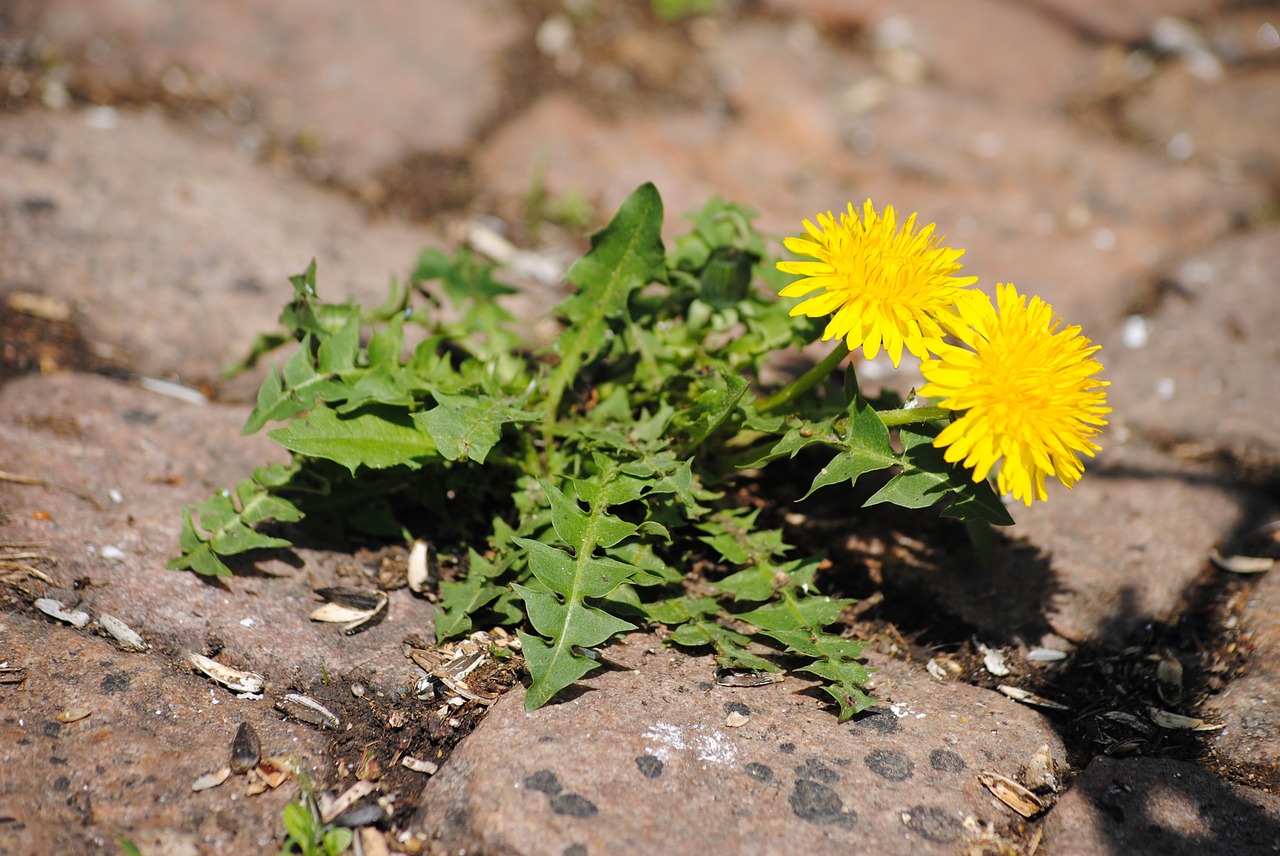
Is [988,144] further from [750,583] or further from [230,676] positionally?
[230,676]

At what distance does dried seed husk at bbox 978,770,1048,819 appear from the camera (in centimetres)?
184

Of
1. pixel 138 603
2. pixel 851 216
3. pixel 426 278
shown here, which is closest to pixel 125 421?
pixel 138 603

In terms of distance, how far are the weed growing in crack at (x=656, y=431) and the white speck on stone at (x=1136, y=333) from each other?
112cm

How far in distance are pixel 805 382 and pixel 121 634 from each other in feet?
5.16

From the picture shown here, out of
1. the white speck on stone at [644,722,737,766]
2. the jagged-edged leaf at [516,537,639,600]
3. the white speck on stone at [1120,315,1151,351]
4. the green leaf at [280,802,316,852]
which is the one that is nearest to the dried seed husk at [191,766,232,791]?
the green leaf at [280,802,316,852]

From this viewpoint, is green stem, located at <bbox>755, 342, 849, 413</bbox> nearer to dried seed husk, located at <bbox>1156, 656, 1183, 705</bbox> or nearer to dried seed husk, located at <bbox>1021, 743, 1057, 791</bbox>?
dried seed husk, located at <bbox>1021, 743, 1057, 791</bbox>

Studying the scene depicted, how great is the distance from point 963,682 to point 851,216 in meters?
1.09

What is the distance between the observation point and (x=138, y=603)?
209 centimetres

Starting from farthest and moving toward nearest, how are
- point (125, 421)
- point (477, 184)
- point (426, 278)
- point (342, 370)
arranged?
point (477, 184) → point (426, 278) → point (125, 421) → point (342, 370)

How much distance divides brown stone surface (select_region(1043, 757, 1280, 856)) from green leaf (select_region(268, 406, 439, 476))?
1491 millimetres

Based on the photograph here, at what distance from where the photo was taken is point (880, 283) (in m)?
1.94

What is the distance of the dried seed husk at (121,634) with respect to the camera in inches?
79.0

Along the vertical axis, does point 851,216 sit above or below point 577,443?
above

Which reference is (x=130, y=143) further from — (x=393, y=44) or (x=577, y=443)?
(x=577, y=443)
